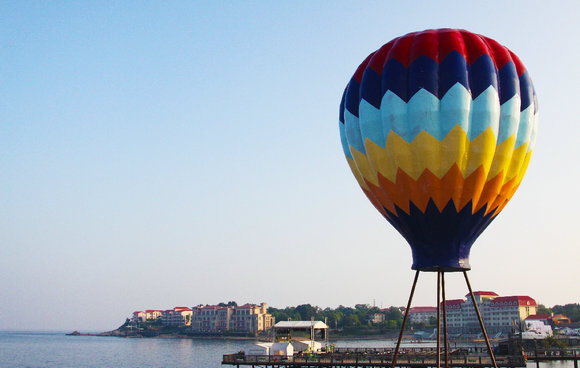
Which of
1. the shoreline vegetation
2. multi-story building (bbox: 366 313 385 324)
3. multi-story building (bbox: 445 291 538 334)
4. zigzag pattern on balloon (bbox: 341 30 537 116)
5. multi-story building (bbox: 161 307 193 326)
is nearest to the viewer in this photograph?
zigzag pattern on balloon (bbox: 341 30 537 116)

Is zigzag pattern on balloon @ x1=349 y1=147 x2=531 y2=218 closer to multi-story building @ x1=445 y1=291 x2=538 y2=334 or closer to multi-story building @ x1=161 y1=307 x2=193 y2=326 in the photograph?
multi-story building @ x1=445 y1=291 x2=538 y2=334

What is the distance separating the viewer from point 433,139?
654 inches

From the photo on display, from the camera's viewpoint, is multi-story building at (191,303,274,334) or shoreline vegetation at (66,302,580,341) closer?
shoreline vegetation at (66,302,580,341)

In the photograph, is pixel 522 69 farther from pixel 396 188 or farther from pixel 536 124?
pixel 396 188

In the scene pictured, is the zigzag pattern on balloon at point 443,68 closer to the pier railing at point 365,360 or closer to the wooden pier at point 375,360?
the wooden pier at point 375,360

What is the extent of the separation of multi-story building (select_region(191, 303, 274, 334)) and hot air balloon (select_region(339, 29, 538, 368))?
14022cm

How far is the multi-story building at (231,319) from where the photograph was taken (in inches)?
6132

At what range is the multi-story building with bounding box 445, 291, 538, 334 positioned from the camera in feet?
454

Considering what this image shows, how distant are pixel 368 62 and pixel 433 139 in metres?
3.64

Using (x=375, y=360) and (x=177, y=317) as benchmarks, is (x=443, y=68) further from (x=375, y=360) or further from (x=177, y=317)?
(x=177, y=317)

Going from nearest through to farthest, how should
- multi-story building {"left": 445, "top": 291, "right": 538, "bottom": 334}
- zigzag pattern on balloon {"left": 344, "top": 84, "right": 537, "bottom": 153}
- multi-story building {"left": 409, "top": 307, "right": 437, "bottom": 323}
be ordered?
zigzag pattern on balloon {"left": 344, "top": 84, "right": 537, "bottom": 153}
multi-story building {"left": 445, "top": 291, "right": 538, "bottom": 334}
multi-story building {"left": 409, "top": 307, "right": 437, "bottom": 323}

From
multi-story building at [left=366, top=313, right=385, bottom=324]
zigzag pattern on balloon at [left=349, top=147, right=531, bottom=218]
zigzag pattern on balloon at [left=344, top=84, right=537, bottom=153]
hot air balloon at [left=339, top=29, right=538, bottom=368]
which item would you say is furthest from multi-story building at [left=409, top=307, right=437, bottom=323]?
zigzag pattern on balloon at [left=344, top=84, right=537, bottom=153]

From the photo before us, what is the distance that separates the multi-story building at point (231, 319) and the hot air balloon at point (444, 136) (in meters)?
140

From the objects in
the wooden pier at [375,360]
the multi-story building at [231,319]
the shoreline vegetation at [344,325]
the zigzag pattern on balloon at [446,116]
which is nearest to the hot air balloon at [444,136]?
the zigzag pattern on balloon at [446,116]
